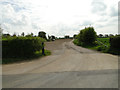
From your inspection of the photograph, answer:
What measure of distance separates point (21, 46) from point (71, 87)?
7.37 m

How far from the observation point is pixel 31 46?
384 inches

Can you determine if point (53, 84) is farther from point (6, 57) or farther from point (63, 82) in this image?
point (6, 57)

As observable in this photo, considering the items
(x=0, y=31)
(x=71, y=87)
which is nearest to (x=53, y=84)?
(x=71, y=87)

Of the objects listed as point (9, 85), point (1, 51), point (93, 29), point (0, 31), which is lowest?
point (9, 85)

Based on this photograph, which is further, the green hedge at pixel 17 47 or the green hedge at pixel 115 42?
the green hedge at pixel 115 42

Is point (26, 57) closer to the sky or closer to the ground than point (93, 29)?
closer to the ground

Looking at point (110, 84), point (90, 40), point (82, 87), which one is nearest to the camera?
point (82, 87)

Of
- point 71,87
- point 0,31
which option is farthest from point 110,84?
point 0,31

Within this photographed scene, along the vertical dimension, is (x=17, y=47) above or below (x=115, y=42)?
below

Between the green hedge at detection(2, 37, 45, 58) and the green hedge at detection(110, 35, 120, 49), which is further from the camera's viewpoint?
the green hedge at detection(110, 35, 120, 49)

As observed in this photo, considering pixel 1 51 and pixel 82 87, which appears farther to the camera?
pixel 1 51

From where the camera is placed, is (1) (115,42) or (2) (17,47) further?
(1) (115,42)

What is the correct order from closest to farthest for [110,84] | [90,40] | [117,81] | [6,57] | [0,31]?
[110,84] < [117,81] < [6,57] < [0,31] < [90,40]

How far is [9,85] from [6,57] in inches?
246
